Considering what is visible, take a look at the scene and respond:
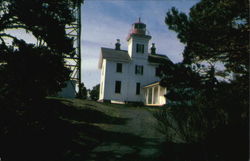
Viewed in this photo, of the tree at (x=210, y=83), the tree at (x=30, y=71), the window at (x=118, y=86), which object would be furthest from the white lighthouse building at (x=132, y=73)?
the tree at (x=210, y=83)

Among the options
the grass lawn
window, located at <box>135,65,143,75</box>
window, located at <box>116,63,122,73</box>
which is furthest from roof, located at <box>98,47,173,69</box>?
the grass lawn

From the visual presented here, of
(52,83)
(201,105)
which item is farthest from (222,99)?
(52,83)

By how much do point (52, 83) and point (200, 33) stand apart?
21.7ft

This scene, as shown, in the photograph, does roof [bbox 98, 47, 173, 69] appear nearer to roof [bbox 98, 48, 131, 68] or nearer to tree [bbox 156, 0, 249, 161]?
roof [bbox 98, 48, 131, 68]

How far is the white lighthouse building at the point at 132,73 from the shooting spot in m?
28.3

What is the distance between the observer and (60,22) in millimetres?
10633

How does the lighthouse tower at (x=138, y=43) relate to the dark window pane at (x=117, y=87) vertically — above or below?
above

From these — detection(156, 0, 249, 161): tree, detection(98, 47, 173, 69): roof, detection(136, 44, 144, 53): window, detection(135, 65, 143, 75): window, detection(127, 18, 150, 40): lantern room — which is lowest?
detection(156, 0, 249, 161): tree

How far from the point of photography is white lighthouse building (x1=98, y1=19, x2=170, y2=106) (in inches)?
1116

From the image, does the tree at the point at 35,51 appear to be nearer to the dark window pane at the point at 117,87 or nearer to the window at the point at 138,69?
the dark window pane at the point at 117,87

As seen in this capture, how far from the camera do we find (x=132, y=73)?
1158 inches

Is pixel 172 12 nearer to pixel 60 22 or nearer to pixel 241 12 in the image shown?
pixel 241 12

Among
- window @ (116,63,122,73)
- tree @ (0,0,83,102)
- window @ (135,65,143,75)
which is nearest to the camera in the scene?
tree @ (0,0,83,102)

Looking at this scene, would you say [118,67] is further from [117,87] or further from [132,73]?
[117,87]
